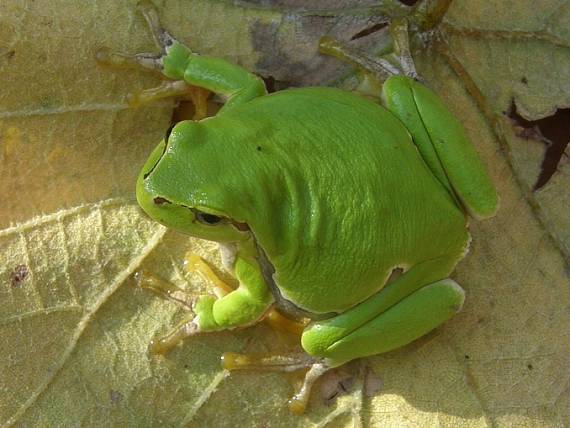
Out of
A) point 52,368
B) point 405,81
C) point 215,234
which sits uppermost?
point 405,81

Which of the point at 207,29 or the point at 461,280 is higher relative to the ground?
the point at 207,29

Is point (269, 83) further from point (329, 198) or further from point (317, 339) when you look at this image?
point (317, 339)

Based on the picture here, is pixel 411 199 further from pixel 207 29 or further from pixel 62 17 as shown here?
pixel 62 17

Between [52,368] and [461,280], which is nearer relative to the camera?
[52,368]

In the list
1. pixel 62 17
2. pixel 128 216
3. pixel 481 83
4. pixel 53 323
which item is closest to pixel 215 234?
pixel 128 216

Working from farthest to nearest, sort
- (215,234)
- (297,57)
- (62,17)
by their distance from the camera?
1. (297,57)
2. (62,17)
3. (215,234)

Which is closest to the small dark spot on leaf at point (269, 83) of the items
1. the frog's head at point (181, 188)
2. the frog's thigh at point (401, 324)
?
the frog's head at point (181, 188)

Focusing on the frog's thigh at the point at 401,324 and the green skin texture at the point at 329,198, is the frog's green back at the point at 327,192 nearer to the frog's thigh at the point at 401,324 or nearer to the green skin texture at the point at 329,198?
the green skin texture at the point at 329,198
